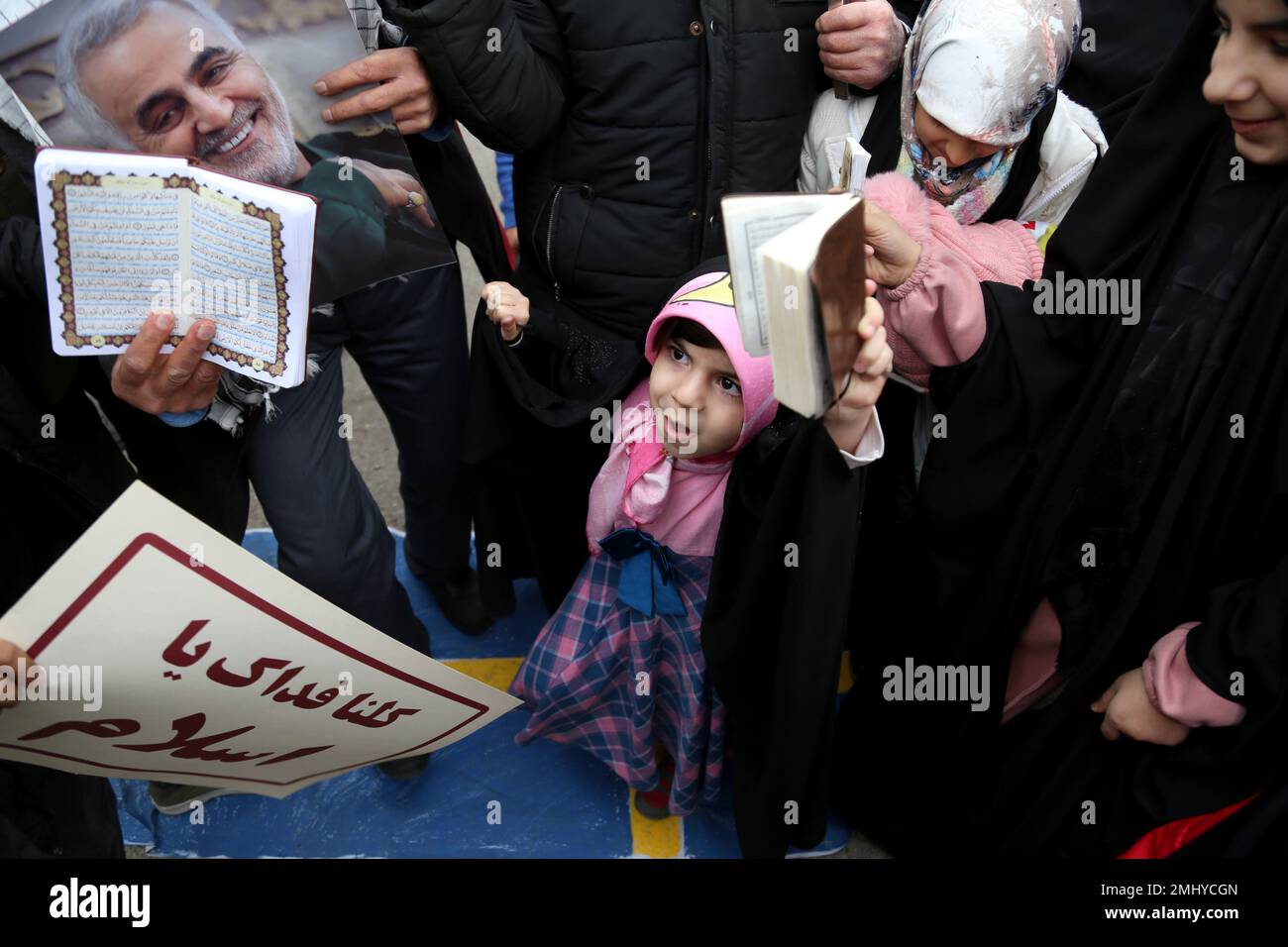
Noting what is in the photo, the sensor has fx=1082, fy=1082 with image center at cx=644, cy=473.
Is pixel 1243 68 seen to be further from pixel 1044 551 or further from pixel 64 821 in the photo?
pixel 64 821

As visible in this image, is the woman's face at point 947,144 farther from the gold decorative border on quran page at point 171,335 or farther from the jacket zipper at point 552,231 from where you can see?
the gold decorative border on quran page at point 171,335

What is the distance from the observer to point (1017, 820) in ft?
7.14

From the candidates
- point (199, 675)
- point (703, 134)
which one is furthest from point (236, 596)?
point (703, 134)

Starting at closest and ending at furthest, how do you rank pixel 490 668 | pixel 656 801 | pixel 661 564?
1. pixel 661 564
2. pixel 656 801
3. pixel 490 668

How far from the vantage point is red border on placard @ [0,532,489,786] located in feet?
5.43

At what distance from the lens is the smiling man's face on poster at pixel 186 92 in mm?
1778

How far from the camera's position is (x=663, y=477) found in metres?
2.13

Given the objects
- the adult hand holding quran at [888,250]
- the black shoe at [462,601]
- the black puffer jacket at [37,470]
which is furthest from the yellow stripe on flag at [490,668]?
the adult hand holding quran at [888,250]

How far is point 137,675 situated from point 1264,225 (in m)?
1.93

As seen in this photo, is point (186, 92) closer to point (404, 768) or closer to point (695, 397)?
point (695, 397)

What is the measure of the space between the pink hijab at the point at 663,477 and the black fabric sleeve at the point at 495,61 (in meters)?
0.55

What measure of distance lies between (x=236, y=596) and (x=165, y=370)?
444 mm
